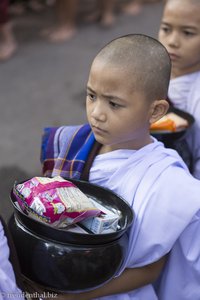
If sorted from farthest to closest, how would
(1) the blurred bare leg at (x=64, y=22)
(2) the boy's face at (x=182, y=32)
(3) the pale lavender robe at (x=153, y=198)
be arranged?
(1) the blurred bare leg at (x=64, y=22), (2) the boy's face at (x=182, y=32), (3) the pale lavender robe at (x=153, y=198)

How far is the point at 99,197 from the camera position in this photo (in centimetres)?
158

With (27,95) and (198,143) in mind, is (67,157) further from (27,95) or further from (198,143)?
(27,95)

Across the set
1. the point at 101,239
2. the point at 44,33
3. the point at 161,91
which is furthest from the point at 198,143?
the point at 44,33

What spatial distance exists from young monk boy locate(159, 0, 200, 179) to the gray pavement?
107 cm

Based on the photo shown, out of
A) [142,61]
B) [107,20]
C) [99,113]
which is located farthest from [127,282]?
[107,20]

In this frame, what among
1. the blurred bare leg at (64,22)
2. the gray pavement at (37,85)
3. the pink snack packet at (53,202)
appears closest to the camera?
the pink snack packet at (53,202)

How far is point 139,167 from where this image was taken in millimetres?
1613

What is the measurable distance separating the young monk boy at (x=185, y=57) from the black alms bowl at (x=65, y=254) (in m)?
0.76

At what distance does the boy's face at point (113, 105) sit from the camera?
5.03ft

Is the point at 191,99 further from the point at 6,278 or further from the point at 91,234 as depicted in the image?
the point at 6,278

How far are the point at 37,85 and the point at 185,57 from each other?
7.02ft

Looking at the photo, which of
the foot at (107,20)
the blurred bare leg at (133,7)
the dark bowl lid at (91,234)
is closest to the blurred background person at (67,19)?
the foot at (107,20)

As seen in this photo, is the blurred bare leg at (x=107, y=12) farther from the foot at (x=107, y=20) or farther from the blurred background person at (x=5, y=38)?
the blurred background person at (x=5, y=38)

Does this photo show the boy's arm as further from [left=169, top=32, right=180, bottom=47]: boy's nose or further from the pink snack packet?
[left=169, top=32, right=180, bottom=47]: boy's nose
